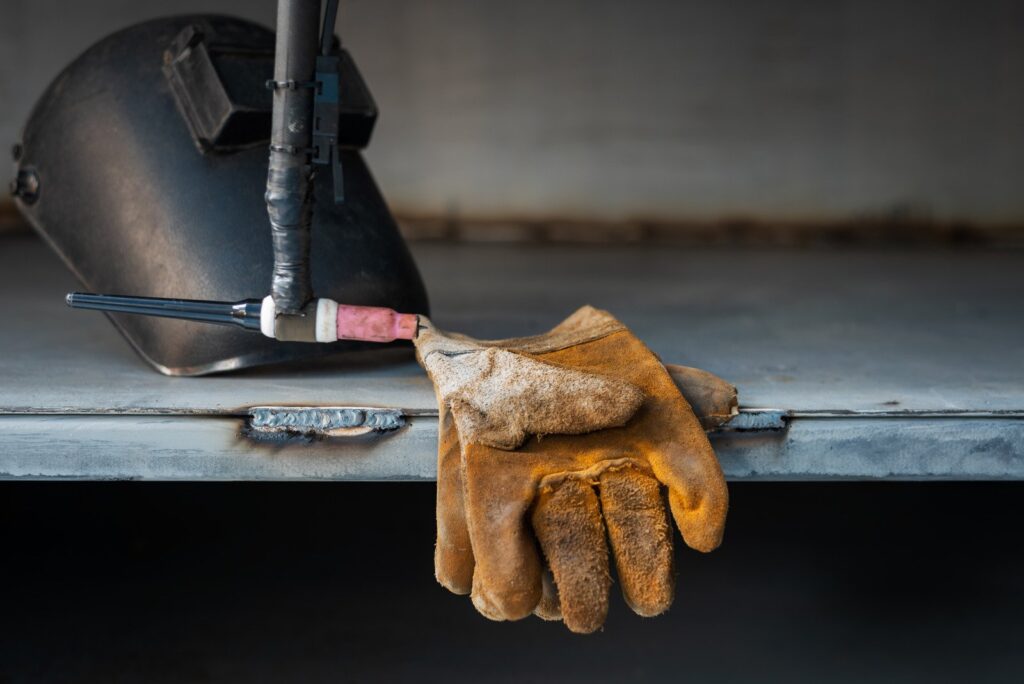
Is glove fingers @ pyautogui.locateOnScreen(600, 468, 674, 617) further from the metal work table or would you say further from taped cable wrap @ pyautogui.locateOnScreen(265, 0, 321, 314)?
taped cable wrap @ pyautogui.locateOnScreen(265, 0, 321, 314)

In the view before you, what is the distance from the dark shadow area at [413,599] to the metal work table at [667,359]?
319 millimetres

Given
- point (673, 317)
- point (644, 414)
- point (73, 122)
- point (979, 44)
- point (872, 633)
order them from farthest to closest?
point (979, 44) → point (673, 317) → point (73, 122) → point (872, 633) → point (644, 414)

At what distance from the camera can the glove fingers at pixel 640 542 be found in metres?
1.01

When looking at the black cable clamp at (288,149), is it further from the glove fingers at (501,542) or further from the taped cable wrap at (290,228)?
the glove fingers at (501,542)

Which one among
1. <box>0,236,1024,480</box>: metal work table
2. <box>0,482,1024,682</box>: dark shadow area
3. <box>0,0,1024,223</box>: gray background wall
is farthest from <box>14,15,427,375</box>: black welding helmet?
<box>0,0,1024,223</box>: gray background wall

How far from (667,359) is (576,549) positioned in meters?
0.65

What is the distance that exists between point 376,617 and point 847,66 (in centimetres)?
251

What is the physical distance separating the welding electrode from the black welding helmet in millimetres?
97

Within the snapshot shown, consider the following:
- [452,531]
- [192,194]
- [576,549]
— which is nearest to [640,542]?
[576,549]

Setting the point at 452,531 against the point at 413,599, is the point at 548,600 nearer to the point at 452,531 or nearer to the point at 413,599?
the point at 452,531

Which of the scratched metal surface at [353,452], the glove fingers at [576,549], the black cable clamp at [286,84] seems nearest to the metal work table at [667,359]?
the scratched metal surface at [353,452]

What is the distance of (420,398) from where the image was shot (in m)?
1.31

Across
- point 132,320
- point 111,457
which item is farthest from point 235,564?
point 111,457

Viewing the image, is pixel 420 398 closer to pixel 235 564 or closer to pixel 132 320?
pixel 132 320
